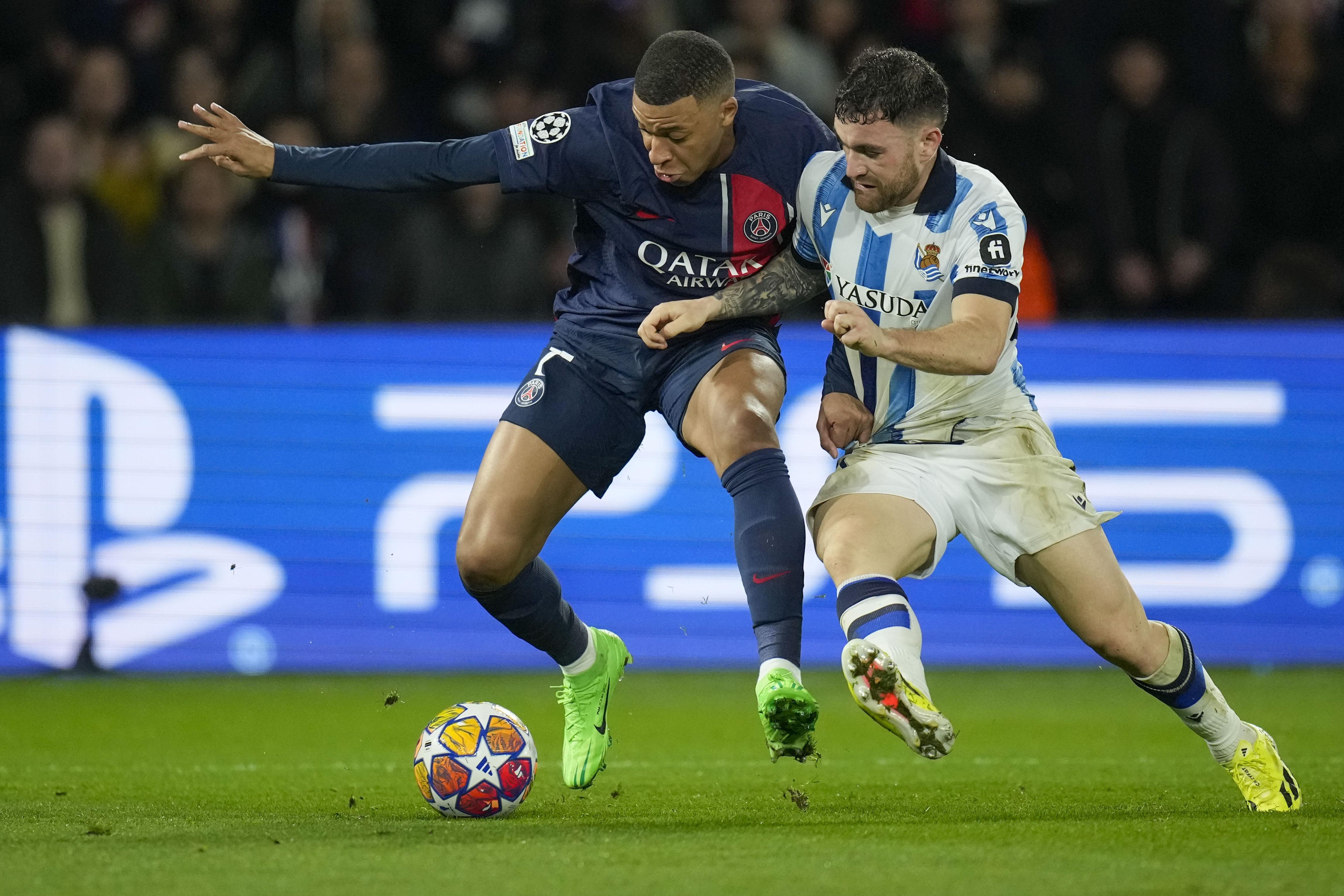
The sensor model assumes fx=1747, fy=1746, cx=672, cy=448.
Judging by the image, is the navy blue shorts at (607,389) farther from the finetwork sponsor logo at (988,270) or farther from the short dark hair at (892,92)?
the short dark hair at (892,92)

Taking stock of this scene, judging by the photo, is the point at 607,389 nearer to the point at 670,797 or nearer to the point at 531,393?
the point at 531,393

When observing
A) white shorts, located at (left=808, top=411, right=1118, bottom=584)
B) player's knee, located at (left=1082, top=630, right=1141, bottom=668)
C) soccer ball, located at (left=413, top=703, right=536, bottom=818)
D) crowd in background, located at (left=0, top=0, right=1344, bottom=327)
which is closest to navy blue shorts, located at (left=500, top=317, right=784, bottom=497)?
white shorts, located at (left=808, top=411, right=1118, bottom=584)

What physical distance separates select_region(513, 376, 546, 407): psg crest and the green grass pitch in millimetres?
1233

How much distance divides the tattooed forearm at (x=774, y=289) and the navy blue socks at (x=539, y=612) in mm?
1055

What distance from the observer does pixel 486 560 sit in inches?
208

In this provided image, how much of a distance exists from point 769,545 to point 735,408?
414mm

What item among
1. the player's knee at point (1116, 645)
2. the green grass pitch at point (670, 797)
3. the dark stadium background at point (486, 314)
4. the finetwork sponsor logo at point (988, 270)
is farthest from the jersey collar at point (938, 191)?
the dark stadium background at point (486, 314)

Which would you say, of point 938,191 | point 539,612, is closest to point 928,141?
point 938,191

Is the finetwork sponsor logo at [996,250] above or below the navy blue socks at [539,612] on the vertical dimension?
above

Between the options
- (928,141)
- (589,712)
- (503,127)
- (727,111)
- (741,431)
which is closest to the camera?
(928,141)

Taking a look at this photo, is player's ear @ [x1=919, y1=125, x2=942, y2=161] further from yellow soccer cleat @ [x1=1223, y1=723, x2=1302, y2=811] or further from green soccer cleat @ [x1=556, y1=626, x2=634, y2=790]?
green soccer cleat @ [x1=556, y1=626, x2=634, y2=790]

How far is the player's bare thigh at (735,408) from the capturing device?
4.98m

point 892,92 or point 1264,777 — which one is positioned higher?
point 892,92

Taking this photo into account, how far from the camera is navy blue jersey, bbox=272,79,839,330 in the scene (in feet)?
17.0
